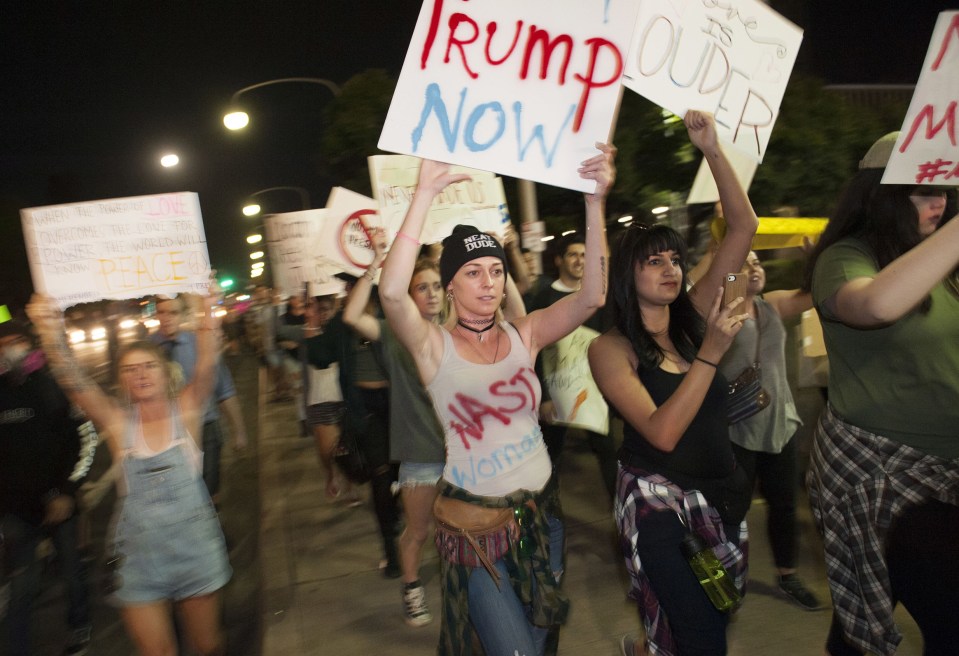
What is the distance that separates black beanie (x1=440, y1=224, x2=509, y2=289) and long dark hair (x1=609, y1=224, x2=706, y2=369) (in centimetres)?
46

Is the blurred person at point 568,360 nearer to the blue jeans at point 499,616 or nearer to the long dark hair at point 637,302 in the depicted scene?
the long dark hair at point 637,302

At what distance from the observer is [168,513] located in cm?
354

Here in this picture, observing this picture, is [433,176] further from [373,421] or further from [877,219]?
[373,421]

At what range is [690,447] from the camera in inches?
115

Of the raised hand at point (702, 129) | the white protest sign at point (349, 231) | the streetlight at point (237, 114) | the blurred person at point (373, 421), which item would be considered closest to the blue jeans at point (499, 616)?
the raised hand at point (702, 129)

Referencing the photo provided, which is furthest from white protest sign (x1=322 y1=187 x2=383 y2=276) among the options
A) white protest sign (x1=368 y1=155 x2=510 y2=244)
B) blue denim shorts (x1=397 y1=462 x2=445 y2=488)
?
blue denim shorts (x1=397 y1=462 x2=445 y2=488)

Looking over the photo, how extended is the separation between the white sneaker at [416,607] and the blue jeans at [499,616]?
6.66 feet

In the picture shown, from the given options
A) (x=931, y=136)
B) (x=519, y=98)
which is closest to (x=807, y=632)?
(x=931, y=136)

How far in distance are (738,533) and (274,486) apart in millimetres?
6667

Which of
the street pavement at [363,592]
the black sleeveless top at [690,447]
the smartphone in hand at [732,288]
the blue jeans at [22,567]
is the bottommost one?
the street pavement at [363,592]

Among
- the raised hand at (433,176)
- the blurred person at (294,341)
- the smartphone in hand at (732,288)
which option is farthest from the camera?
the blurred person at (294,341)

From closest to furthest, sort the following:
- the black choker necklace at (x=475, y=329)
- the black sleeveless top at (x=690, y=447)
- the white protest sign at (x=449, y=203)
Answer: the black sleeveless top at (x=690, y=447) → the black choker necklace at (x=475, y=329) → the white protest sign at (x=449, y=203)

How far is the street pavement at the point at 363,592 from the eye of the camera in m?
4.39

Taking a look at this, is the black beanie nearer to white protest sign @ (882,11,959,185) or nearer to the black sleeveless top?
the black sleeveless top
